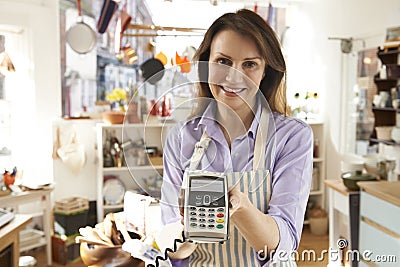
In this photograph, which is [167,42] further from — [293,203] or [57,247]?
[57,247]

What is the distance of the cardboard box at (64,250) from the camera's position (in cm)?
266

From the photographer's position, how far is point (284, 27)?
359 centimetres

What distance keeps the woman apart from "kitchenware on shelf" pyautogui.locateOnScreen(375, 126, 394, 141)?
7.06 feet

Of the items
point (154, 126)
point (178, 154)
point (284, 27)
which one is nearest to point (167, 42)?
point (154, 126)

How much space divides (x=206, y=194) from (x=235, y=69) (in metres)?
0.15

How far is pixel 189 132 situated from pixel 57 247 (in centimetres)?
238

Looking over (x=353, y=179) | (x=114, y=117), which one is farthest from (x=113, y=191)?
(x=353, y=179)

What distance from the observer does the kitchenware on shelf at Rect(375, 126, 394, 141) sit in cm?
259

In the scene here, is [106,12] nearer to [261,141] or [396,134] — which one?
[261,141]

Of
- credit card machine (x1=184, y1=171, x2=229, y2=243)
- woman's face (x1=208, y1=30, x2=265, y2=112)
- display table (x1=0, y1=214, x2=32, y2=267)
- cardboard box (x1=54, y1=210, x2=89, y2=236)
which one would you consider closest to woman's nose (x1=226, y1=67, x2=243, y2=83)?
woman's face (x1=208, y1=30, x2=265, y2=112)

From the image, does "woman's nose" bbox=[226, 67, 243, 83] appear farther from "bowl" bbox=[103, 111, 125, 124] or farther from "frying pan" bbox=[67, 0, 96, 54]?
"bowl" bbox=[103, 111, 125, 124]

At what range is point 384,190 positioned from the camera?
1.88 metres

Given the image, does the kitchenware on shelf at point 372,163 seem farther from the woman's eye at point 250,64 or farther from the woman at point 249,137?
the woman's eye at point 250,64

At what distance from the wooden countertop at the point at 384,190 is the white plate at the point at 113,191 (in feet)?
5.12
